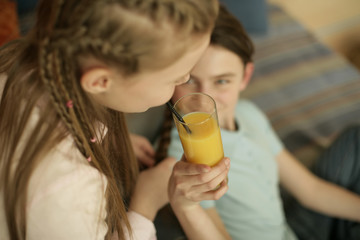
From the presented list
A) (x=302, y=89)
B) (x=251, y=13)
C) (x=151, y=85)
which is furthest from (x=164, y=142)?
(x=251, y=13)

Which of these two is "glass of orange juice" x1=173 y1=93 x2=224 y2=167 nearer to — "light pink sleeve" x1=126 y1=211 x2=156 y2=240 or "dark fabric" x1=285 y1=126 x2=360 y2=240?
"light pink sleeve" x1=126 y1=211 x2=156 y2=240

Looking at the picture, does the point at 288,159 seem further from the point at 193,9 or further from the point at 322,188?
the point at 193,9

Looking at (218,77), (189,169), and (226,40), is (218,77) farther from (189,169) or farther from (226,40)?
(189,169)

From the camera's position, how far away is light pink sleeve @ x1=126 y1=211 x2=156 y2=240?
3.29 feet

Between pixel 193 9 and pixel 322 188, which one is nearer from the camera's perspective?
pixel 193 9

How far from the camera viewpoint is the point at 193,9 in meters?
0.67

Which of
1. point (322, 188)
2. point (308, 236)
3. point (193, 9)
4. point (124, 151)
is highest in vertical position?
point (193, 9)

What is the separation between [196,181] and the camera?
34.6 inches

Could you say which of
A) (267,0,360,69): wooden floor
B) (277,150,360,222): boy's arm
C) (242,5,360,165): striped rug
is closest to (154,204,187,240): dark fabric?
(277,150,360,222): boy's arm

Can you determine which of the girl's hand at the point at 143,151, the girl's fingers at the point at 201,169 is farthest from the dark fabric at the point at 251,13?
the girl's fingers at the point at 201,169

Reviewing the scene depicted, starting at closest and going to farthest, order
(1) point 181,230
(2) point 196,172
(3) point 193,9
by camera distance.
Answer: (3) point 193,9, (2) point 196,172, (1) point 181,230

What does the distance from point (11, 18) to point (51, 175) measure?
136 cm

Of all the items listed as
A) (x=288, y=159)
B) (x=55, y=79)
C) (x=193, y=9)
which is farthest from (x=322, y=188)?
(x=55, y=79)

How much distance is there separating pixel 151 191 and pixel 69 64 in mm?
550
